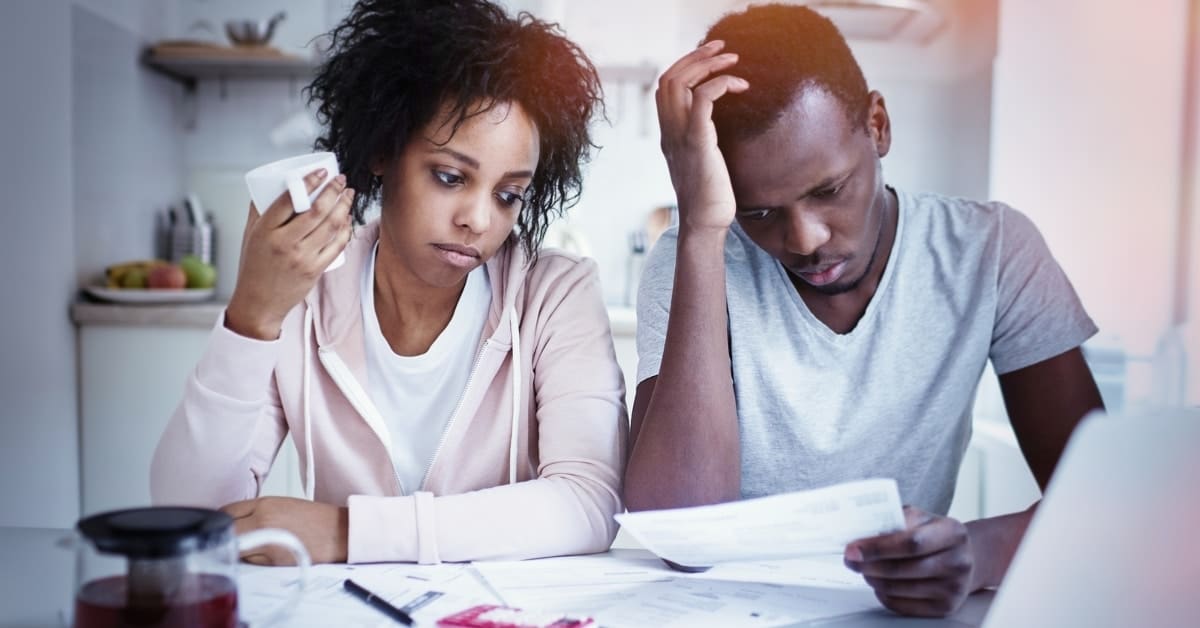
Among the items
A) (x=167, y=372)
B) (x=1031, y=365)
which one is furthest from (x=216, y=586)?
(x=167, y=372)

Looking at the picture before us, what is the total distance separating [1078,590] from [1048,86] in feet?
6.62

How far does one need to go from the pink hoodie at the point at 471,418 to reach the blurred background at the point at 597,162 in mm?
641

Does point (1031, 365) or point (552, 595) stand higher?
point (1031, 365)

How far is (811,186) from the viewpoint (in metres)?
0.98

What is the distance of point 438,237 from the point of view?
3.53ft

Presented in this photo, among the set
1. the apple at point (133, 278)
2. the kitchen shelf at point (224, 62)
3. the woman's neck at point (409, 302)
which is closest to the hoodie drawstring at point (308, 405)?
the woman's neck at point (409, 302)

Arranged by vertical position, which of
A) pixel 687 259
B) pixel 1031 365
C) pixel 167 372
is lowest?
pixel 167 372

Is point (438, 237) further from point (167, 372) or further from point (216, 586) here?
point (167, 372)

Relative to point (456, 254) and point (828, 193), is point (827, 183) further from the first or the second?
point (456, 254)

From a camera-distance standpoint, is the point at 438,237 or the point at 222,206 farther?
the point at 222,206

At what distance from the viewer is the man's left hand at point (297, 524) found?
2.85ft

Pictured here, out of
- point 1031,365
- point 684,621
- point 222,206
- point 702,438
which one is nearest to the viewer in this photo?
point 684,621

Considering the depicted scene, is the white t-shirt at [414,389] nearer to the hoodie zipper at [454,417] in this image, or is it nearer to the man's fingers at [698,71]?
the hoodie zipper at [454,417]

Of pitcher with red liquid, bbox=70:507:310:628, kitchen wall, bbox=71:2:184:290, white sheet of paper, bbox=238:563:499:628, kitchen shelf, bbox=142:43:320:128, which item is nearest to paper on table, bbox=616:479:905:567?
white sheet of paper, bbox=238:563:499:628
